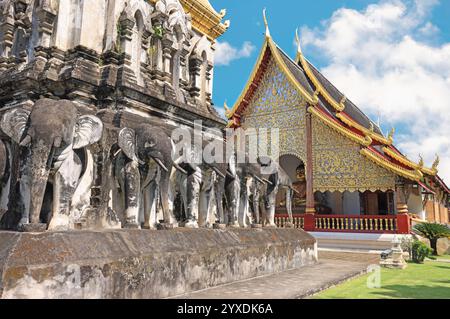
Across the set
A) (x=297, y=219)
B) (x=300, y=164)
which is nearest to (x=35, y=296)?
(x=297, y=219)

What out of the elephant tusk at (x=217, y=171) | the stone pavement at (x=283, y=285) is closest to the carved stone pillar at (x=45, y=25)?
the elephant tusk at (x=217, y=171)

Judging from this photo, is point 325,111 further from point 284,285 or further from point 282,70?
point 284,285

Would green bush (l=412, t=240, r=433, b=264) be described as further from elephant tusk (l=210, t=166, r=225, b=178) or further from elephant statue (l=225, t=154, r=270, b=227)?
elephant tusk (l=210, t=166, r=225, b=178)

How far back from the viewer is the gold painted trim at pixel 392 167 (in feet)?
37.2

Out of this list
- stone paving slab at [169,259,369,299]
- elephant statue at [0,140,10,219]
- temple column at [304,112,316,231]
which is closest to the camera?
stone paving slab at [169,259,369,299]

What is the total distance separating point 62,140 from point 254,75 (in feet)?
41.4

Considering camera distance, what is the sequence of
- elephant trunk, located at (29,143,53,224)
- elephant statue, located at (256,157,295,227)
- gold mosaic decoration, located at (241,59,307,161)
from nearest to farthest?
1. elephant trunk, located at (29,143,53,224)
2. elephant statue, located at (256,157,295,227)
3. gold mosaic decoration, located at (241,59,307,161)

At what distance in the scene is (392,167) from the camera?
38.2ft

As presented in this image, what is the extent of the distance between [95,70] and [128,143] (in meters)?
1.15

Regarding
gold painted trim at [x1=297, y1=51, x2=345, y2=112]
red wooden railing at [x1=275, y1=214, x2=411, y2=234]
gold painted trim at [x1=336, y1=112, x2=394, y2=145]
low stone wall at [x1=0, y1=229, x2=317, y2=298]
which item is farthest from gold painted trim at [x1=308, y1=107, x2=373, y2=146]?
low stone wall at [x1=0, y1=229, x2=317, y2=298]

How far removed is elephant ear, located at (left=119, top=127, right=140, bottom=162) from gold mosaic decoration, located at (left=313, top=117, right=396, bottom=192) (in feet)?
→ 32.4

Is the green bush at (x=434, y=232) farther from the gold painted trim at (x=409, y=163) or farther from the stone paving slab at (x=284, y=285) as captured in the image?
the stone paving slab at (x=284, y=285)

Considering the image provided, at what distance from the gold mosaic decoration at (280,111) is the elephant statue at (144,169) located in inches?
402

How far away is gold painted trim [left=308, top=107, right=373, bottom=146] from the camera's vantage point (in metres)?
12.4
